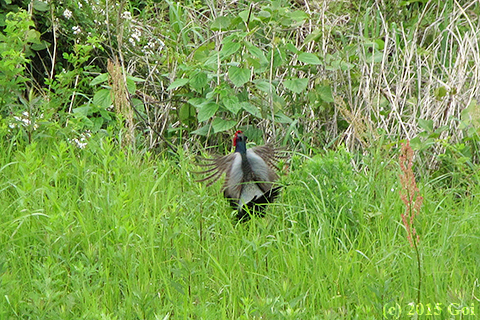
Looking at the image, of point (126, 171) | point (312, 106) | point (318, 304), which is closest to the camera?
point (318, 304)

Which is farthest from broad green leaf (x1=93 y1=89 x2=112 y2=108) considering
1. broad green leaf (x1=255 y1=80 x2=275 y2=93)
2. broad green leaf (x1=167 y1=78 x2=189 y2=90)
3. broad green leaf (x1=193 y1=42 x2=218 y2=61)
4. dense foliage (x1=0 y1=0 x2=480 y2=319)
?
broad green leaf (x1=255 y1=80 x2=275 y2=93)

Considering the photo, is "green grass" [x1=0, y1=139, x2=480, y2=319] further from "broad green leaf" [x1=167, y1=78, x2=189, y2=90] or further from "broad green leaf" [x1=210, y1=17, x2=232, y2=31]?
"broad green leaf" [x1=210, y1=17, x2=232, y2=31]

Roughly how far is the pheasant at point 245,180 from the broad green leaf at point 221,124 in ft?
2.48

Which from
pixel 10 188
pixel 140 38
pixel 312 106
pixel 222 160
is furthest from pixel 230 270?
pixel 140 38

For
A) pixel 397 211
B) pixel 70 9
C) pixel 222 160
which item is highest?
pixel 70 9

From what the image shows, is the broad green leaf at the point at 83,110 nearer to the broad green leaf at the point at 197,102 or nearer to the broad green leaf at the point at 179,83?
the broad green leaf at the point at 179,83

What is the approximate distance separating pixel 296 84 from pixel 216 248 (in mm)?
1704

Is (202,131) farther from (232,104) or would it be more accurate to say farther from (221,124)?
(232,104)

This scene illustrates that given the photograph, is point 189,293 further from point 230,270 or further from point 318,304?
point 318,304

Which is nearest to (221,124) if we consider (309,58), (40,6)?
(309,58)

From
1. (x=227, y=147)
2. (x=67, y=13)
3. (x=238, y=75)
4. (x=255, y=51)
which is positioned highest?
(x=67, y=13)

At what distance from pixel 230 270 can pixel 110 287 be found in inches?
21.7

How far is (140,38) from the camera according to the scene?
5.36 m

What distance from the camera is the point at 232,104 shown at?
4312 millimetres
